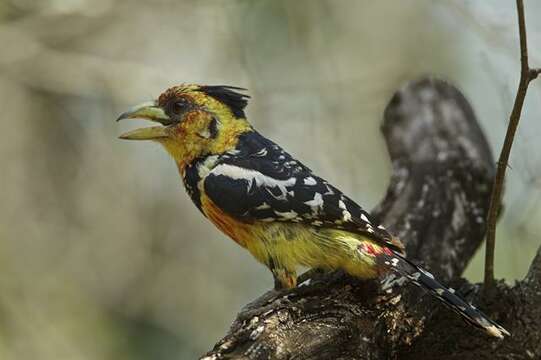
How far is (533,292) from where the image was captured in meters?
4.14

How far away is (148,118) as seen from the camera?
449cm

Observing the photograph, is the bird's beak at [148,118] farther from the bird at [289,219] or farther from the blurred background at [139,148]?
the blurred background at [139,148]

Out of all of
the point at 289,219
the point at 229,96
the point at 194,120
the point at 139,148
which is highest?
the point at 139,148

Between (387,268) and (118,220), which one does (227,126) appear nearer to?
(387,268)

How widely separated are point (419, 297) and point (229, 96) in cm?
141

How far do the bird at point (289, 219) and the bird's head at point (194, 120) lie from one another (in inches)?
0.9

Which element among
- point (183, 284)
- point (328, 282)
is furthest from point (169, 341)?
point (328, 282)

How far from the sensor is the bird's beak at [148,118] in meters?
4.39

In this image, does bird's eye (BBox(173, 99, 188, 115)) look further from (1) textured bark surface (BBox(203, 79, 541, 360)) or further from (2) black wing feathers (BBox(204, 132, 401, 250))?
(1) textured bark surface (BBox(203, 79, 541, 360))

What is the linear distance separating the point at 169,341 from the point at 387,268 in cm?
453

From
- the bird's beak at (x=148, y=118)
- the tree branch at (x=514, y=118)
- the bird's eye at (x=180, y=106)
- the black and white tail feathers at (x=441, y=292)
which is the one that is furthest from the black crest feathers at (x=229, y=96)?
the tree branch at (x=514, y=118)

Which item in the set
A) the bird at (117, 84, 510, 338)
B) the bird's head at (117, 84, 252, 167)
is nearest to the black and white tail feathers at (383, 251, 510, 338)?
the bird at (117, 84, 510, 338)

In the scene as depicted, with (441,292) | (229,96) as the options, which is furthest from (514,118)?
(229,96)

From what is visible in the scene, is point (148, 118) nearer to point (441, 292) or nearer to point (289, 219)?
point (289, 219)
